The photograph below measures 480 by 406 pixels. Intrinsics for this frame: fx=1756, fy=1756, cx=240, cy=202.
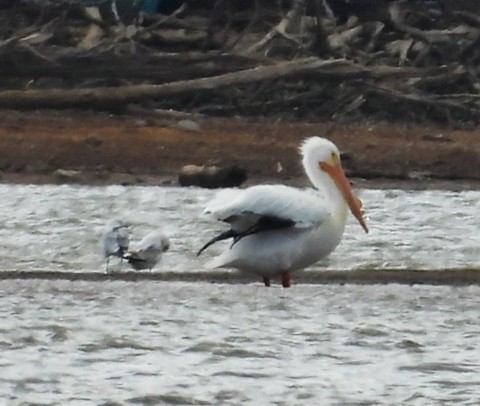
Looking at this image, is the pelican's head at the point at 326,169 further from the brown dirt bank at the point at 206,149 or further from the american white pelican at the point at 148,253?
the brown dirt bank at the point at 206,149

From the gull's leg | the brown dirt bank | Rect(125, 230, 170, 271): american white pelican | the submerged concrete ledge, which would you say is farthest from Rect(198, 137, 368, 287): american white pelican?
the brown dirt bank

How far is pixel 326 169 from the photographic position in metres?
10.6

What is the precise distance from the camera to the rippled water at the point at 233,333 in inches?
257

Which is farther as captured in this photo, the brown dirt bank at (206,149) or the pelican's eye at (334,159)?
the brown dirt bank at (206,149)

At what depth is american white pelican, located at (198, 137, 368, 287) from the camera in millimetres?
9688

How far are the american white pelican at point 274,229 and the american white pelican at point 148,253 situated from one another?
0.44m

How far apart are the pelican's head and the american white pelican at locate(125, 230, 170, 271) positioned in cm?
101

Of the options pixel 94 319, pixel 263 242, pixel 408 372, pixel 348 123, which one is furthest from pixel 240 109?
pixel 408 372

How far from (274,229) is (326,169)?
87 centimetres

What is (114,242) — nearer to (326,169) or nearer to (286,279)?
(286,279)

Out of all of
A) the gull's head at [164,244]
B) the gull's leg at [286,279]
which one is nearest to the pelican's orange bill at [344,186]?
the gull's leg at [286,279]

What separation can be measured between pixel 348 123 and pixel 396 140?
1.13 m

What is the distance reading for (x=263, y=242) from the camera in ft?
32.3

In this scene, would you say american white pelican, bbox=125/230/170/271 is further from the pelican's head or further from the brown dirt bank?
the brown dirt bank
